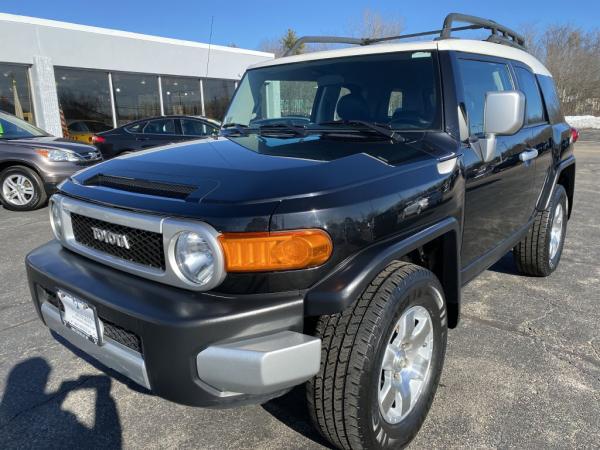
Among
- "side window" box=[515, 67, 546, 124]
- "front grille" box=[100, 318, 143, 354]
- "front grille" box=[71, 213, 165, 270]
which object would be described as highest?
"side window" box=[515, 67, 546, 124]

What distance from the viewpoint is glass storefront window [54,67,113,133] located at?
45.5 ft

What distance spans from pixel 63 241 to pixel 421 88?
2094mm

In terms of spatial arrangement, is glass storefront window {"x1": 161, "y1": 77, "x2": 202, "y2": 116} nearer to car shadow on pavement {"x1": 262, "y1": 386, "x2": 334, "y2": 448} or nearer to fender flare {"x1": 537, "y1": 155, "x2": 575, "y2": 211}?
fender flare {"x1": 537, "y1": 155, "x2": 575, "y2": 211}

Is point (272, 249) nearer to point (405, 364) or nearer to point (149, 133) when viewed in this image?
→ point (405, 364)

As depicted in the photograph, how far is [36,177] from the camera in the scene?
294 inches

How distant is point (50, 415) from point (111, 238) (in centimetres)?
108

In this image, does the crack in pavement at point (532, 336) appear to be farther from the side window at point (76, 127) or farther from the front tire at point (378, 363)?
the side window at point (76, 127)

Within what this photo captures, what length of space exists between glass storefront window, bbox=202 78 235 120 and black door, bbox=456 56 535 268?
1549 cm

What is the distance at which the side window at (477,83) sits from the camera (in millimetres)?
2818

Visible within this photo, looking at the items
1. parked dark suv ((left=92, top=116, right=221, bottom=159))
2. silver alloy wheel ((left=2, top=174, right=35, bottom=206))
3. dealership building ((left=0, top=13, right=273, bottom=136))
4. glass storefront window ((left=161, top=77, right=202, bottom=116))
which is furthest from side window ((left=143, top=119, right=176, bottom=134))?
glass storefront window ((left=161, top=77, right=202, bottom=116))

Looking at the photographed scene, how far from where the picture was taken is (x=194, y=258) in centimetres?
178

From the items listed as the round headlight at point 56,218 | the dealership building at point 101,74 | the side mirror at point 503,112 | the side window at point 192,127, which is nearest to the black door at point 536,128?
the side mirror at point 503,112

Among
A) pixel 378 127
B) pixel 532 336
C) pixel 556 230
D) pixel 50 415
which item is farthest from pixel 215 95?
pixel 50 415

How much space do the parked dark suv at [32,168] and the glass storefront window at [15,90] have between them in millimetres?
6179
